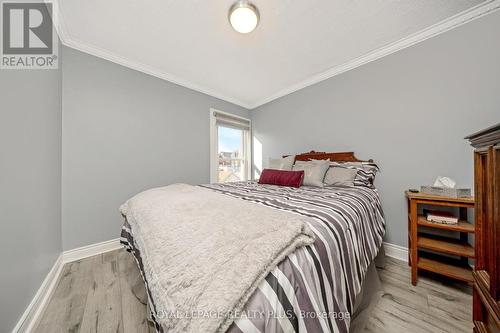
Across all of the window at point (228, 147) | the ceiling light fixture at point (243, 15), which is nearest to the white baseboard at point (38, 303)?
the window at point (228, 147)

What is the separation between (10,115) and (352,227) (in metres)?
2.24

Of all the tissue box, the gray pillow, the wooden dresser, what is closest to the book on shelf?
the tissue box

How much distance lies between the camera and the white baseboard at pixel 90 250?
5.98 ft

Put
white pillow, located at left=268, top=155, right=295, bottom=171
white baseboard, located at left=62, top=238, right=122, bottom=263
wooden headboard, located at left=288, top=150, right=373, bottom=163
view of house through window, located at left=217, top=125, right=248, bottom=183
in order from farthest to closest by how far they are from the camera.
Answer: view of house through window, located at left=217, top=125, right=248, bottom=183 < white pillow, located at left=268, top=155, right=295, bottom=171 < wooden headboard, located at left=288, top=150, right=373, bottom=163 < white baseboard, located at left=62, top=238, right=122, bottom=263

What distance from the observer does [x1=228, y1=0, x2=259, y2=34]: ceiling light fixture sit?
144 centimetres

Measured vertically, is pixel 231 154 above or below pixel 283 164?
above

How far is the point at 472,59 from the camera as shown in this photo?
1569 millimetres

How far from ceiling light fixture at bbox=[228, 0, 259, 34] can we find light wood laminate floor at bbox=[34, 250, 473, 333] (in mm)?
2421

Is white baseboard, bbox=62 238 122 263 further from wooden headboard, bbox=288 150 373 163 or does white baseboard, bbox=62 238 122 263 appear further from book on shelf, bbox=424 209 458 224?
book on shelf, bbox=424 209 458 224

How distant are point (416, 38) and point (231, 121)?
2.78 m

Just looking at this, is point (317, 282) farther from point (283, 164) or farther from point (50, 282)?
point (50, 282)

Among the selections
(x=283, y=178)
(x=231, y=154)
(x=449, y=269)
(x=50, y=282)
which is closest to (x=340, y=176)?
(x=283, y=178)

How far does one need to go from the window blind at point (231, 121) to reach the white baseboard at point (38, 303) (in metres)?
2.78

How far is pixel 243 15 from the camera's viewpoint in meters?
1.47
